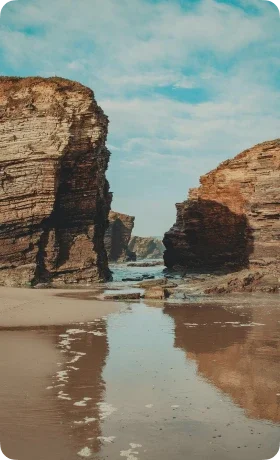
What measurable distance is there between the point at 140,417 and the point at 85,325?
819 cm

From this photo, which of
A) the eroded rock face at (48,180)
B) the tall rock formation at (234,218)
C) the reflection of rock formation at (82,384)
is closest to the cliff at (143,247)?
the tall rock formation at (234,218)

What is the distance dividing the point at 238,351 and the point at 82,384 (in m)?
4.37

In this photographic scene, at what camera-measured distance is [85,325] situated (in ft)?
47.2

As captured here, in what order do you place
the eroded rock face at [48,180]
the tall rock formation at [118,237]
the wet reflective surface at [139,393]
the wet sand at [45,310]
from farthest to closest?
the tall rock formation at [118,237]
the eroded rock face at [48,180]
the wet sand at [45,310]
the wet reflective surface at [139,393]

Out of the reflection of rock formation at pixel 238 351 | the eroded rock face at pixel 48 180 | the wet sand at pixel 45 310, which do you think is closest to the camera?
the reflection of rock formation at pixel 238 351

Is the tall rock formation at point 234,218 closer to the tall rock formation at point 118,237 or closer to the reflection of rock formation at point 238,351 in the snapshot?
the reflection of rock formation at point 238,351

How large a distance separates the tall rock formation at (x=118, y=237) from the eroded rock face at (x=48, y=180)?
164 ft

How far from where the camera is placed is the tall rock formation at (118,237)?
85.8 metres

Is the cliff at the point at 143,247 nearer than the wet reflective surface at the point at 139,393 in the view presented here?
No

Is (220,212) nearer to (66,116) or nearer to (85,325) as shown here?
(66,116)

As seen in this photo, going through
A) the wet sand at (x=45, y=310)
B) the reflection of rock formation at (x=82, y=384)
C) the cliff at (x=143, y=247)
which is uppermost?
the cliff at (x=143, y=247)

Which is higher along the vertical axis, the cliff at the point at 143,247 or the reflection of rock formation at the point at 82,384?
the cliff at the point at 143,247

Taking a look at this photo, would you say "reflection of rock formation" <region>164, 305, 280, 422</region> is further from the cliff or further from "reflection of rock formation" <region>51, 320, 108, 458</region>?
the cliff

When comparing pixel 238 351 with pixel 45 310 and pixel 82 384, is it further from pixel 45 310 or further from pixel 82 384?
pixel 45 310
